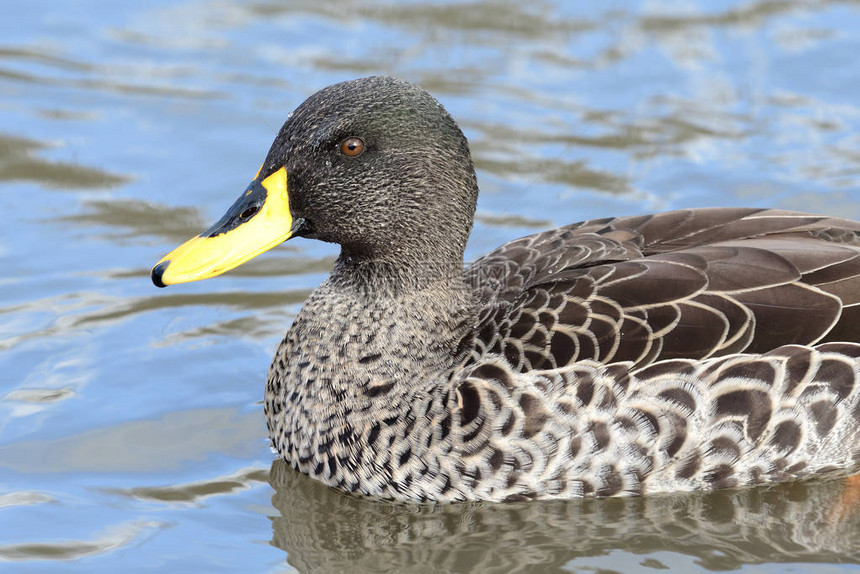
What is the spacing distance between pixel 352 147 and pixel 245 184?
3.57 metres

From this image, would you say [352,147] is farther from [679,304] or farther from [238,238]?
[679,304]

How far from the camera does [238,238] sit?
6.66m

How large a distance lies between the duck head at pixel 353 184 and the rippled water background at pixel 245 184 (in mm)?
1279

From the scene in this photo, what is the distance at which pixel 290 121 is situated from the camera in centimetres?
674

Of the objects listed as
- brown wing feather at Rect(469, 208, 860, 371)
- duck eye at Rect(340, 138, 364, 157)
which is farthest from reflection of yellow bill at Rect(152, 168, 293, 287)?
brown wing feather at Rect(469, 208, 860, 371)

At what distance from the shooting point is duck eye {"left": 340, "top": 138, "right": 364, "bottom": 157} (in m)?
6.73

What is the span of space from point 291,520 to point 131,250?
3.20 meters

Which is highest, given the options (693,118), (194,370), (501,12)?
(501,12)

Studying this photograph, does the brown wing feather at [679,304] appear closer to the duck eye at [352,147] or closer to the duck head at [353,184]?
the duck head at [353,184]

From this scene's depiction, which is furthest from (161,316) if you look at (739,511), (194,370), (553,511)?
(739,511)

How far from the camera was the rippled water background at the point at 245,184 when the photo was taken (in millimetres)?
6574

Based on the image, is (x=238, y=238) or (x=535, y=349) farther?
(x=238, y=238)

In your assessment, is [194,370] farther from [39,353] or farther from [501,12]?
[501,12]

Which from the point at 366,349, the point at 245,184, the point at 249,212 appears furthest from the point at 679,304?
the point at 245,184
